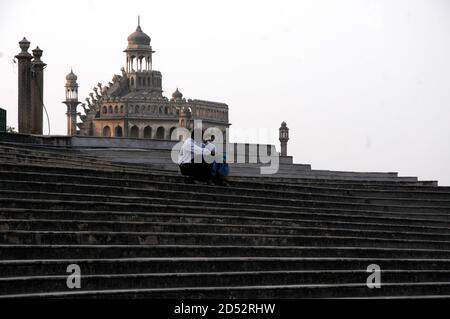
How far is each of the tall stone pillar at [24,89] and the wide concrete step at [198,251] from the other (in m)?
12.4

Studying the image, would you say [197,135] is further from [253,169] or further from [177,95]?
[177,95]

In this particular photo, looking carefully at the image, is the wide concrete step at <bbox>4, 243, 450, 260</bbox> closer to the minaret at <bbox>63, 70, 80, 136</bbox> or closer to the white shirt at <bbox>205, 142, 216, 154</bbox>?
the white shirt at <bbox>205, 142, 216, 154</bbox>

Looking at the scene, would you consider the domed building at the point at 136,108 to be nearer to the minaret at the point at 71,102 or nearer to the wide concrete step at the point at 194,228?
the minaret at the point at 71,102

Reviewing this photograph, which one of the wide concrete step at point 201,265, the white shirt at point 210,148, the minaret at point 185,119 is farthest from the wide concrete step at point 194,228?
the minaret at point 185,119

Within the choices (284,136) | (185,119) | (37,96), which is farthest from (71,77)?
(37,96)

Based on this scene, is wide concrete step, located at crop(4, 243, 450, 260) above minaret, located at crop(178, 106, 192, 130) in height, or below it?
below

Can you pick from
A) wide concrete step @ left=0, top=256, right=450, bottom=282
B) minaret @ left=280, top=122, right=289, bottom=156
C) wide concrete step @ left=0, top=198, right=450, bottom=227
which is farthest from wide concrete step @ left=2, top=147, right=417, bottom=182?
minaret @ left=280, top=122, right=289, bottom=156

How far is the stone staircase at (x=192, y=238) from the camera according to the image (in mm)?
17516

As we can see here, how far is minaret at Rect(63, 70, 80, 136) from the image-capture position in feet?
331

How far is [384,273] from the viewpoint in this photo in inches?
779

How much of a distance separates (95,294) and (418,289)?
15.3ft

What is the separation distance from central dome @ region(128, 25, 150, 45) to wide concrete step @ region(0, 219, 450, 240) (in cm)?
10543

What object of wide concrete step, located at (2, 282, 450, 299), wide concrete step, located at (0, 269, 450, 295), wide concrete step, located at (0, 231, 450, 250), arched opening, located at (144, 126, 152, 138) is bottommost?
wide concrete step, located at (2, 282, 450, 299)

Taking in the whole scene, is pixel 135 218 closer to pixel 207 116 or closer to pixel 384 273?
pixel 384 273
